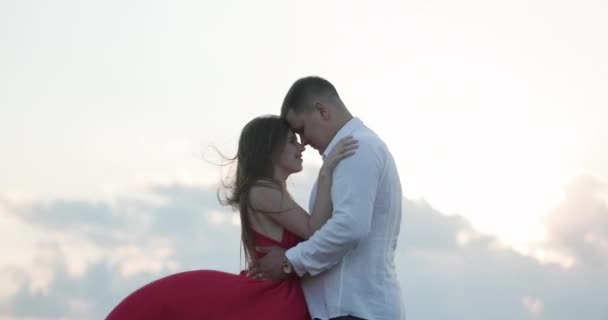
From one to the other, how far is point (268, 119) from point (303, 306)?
4.95ft

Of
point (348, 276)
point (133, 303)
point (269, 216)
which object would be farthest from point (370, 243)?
point (133, 303)

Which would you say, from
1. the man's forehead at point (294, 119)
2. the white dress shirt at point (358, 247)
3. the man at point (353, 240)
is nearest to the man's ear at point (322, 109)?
the man at point (353, 240)

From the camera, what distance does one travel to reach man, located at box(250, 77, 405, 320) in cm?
752

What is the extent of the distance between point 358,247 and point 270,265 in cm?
80

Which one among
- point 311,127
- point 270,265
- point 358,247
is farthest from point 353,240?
point 311,127

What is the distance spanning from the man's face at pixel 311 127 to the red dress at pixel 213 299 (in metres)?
1.04

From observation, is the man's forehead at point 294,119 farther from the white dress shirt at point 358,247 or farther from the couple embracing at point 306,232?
the white dress shirt at point 358,247

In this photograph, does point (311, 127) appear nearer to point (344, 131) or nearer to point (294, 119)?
point (294, 119)

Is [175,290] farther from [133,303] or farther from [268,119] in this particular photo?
[268,119]

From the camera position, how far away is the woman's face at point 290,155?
331 inches

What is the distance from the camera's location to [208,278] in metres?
8.07

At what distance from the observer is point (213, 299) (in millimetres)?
7953

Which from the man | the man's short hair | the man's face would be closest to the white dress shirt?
the man

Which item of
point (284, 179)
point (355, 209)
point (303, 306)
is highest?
point (284, 179)
